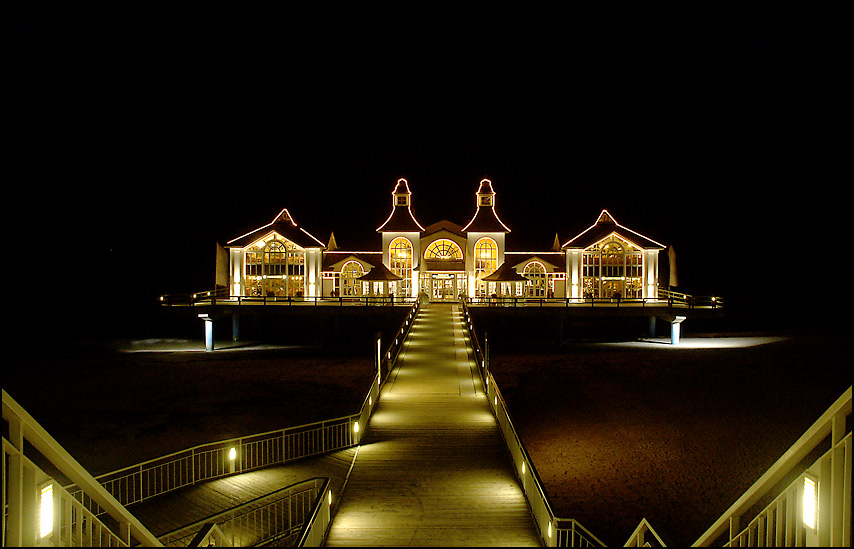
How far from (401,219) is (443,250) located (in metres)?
3.46

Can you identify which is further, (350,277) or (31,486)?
(350,277)

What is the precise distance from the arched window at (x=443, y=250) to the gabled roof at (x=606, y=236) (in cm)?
682

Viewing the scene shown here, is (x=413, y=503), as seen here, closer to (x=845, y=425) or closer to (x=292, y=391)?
(x=845, y=425)

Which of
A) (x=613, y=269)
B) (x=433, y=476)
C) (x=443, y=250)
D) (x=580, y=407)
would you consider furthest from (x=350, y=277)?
(x=433, y=476)

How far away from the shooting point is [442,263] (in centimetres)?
3553

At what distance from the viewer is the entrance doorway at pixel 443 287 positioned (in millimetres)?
35688

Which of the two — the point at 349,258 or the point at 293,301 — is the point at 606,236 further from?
the point at 293,301

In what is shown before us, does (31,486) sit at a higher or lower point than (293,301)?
lower

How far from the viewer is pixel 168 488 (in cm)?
1048

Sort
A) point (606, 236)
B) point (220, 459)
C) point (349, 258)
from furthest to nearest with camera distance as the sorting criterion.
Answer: point (349, 258), point (606, 236), point (220, 459)

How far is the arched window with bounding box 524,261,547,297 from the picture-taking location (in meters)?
35.0

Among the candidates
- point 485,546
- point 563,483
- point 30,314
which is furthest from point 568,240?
point 30,314

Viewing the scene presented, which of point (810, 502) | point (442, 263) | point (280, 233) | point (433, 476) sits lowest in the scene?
point (433, 476)

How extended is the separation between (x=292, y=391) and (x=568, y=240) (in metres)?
22.0
